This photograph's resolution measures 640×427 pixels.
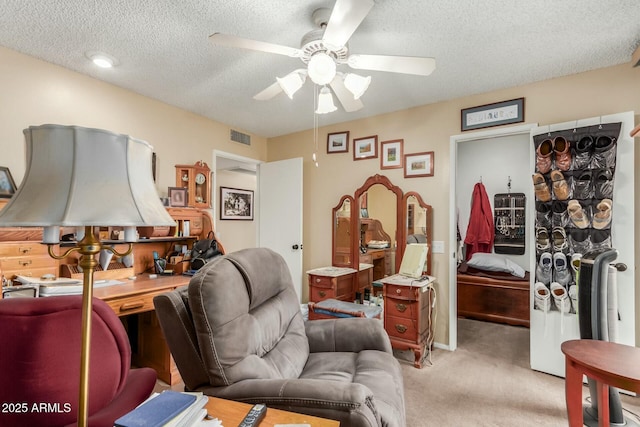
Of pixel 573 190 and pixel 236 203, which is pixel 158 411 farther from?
pixel 236 203

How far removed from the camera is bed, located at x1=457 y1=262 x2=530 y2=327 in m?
3.82

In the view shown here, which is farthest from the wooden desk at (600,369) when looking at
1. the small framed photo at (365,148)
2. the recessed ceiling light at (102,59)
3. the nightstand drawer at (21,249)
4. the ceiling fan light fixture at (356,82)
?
the recessed ceiling light at (102,59)

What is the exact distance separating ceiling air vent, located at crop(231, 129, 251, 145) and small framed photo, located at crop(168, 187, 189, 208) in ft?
4.02

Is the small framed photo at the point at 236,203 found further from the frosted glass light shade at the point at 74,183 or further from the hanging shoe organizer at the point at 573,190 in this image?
the frosted glass light shade at the point at 74,183

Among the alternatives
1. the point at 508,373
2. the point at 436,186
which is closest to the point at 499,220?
the point at 436,186

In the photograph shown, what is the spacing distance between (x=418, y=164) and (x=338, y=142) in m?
1.06

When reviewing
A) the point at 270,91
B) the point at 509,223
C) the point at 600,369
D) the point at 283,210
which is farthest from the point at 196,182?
the point at 509,223

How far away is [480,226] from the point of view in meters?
4.82

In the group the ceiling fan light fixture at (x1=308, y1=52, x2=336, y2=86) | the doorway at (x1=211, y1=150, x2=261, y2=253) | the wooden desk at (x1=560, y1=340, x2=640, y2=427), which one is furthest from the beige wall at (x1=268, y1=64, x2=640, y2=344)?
the ceiling fan light fixture at (x1=308, y1=52, x2=336, y2=86)

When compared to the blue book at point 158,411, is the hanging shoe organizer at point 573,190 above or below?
above

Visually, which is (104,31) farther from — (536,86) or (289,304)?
(536,86)

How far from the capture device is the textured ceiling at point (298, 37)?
5.97 ft

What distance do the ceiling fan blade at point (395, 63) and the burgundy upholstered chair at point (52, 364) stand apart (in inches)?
67.1

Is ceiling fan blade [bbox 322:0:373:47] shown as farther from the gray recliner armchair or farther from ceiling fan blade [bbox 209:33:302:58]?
the gray recliner armchair
